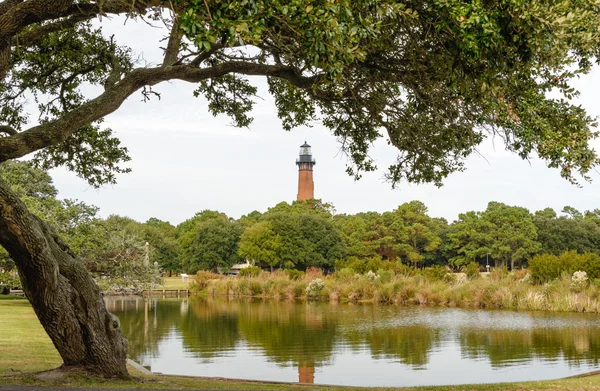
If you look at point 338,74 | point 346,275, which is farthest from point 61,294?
point 346,275

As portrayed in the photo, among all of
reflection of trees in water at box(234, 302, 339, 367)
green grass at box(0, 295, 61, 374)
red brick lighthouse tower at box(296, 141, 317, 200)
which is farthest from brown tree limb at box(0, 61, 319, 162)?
red brick lighthouse tower at box(296, 141, 317, 200)

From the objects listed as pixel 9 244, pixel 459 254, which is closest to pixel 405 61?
pixel 9 244

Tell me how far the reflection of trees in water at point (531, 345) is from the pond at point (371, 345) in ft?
0.10

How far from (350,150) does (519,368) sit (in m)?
7.30

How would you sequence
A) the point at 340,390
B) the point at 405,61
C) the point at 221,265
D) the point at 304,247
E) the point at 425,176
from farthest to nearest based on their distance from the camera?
1. the point at 221,265
2. the point at 304,247
3. the point at 425,176
4. the point at 340,390
5. the point at 405,61

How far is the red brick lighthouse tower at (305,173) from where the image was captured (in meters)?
106

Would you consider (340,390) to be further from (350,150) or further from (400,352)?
(400,352)

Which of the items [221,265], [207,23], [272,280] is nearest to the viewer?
[207,23]

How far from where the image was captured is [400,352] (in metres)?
18.0

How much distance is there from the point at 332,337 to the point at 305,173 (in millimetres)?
87132

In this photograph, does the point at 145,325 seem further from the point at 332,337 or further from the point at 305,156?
the point at 305,156

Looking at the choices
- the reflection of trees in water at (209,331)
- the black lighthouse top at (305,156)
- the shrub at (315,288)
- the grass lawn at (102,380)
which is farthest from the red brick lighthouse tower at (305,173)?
the grass lawn at (102,380)

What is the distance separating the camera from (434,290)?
33344 mm

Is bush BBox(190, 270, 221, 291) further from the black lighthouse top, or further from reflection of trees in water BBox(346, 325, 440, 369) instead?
the black lighthouse top
